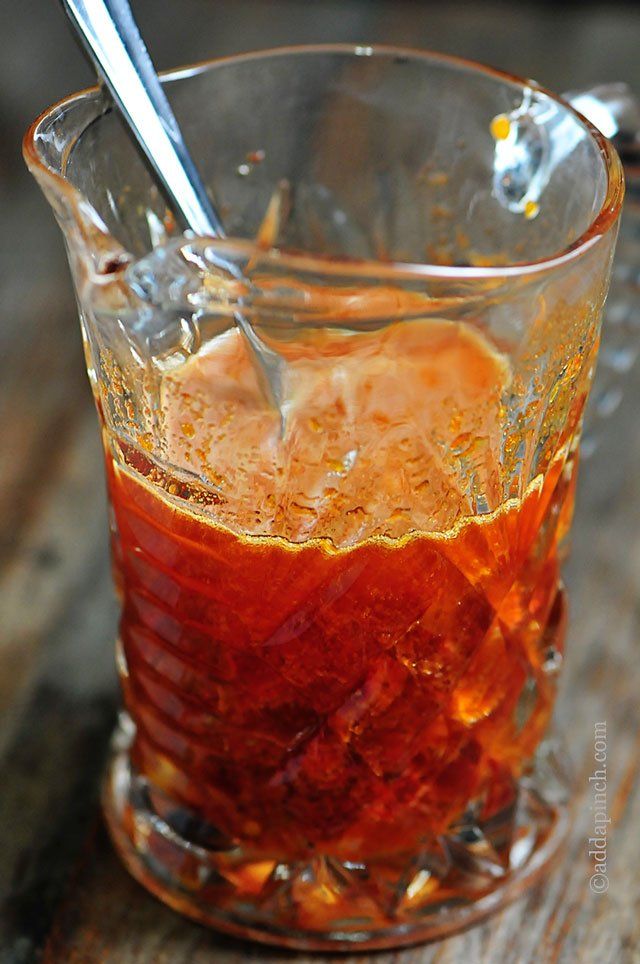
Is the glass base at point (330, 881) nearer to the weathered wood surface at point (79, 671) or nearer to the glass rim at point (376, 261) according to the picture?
the weathered wood surface at point (79, 671)

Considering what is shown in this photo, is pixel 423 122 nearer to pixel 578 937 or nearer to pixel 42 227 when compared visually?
pixel 578 937

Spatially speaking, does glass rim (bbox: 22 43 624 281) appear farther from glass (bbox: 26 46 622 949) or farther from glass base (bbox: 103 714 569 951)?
glass base (bbox: 103 714 569 951)

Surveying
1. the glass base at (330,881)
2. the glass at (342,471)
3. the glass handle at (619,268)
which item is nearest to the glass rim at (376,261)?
the glass at (342,471)

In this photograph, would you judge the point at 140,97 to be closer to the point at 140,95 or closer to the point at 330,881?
the point at 140,95

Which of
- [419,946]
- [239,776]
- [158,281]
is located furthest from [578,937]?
[158,281]

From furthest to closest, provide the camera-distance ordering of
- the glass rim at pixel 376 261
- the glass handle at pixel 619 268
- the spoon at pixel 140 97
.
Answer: the glass handle at pixel 619 268 → the spoon at pixel 140 97 → the glass rim at pixel 376 261

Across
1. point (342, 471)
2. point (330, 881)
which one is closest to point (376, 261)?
point (342, 471)
